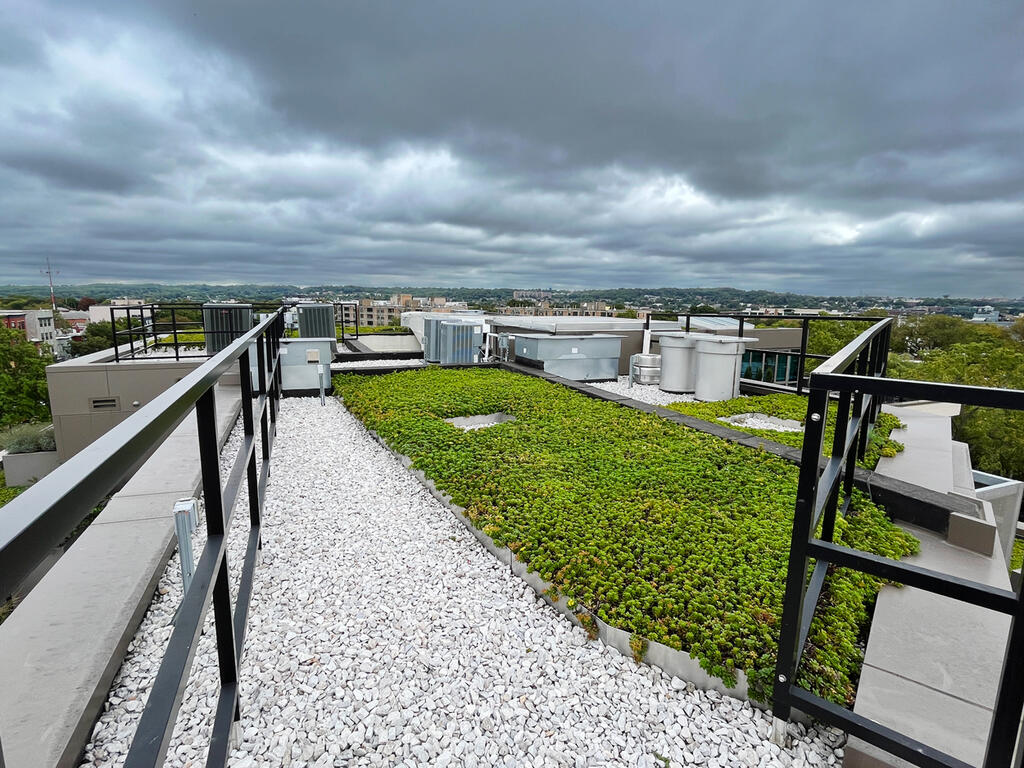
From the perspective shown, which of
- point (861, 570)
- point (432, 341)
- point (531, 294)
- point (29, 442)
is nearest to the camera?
point (861, 570)

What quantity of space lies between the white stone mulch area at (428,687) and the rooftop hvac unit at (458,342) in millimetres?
7128

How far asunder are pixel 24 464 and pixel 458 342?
9.07 meters

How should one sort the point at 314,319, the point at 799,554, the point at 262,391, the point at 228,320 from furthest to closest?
the point at 314,319, the point at 228,320, the point at 262,391, the point at 799,554

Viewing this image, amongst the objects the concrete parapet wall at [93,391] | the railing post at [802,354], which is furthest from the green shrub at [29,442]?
the railing post at [802,354]

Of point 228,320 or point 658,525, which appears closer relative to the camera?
point 658,525

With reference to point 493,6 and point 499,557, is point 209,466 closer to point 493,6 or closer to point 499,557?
point 499,557

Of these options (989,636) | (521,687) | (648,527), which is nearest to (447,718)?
(521,687)

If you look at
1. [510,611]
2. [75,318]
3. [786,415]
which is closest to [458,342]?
[786,415]

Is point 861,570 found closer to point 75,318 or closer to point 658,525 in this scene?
point 658,525

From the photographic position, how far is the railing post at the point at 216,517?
1461 millimetres

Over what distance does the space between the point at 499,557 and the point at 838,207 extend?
37559 mm

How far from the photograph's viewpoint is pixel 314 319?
11.2 meters

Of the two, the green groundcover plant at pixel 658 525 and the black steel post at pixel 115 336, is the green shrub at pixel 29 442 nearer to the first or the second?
the black steel post at pixel 115 336

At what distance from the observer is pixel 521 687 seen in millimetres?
2127
